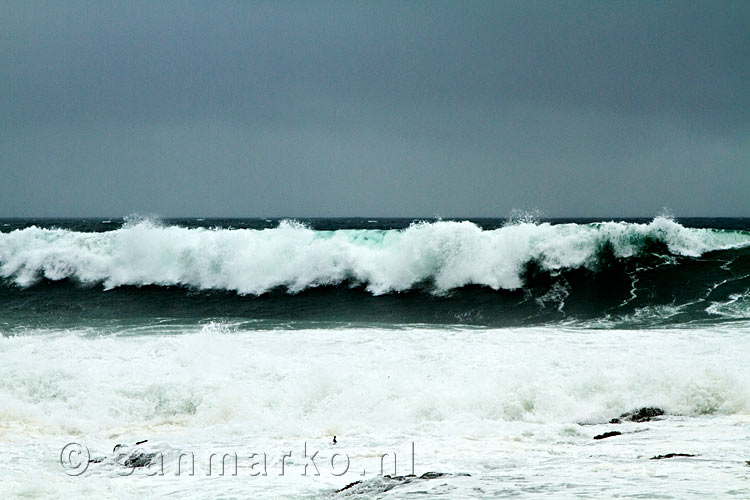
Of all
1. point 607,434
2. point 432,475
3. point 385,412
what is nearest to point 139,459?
point 432,475

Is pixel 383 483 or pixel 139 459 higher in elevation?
pixel 383 483

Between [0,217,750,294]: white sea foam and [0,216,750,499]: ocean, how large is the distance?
3.2 inches

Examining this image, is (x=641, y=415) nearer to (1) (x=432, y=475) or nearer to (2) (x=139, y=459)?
(1) (x=432, y=475)

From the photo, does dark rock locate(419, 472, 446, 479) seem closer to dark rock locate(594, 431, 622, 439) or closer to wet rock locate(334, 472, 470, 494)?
wet rock locate(334, 472, 470, 494)

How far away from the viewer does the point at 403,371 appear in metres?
9.30

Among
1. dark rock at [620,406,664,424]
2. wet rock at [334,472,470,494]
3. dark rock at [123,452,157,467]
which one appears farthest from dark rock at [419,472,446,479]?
dark rock at [620,406,664,424]

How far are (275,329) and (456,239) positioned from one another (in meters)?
7.44

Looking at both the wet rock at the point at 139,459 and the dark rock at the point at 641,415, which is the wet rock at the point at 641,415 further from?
the wet rock at the point at 139,459

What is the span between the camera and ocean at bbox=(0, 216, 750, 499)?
5.23m

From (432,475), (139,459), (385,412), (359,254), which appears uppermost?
(359,254)

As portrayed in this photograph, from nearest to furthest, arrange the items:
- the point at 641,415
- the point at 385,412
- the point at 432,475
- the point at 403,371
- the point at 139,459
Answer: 1. the point at 432,475
2. the point at 139,459
3. the point at 641,415
4. the point at 385,412
5. the point at 403,371

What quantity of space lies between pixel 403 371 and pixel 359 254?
1129 cm

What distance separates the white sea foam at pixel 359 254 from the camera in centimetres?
1886

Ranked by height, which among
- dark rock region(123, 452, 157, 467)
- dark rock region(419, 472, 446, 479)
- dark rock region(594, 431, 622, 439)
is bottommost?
dark rock region(594, 431, 622, 439)
